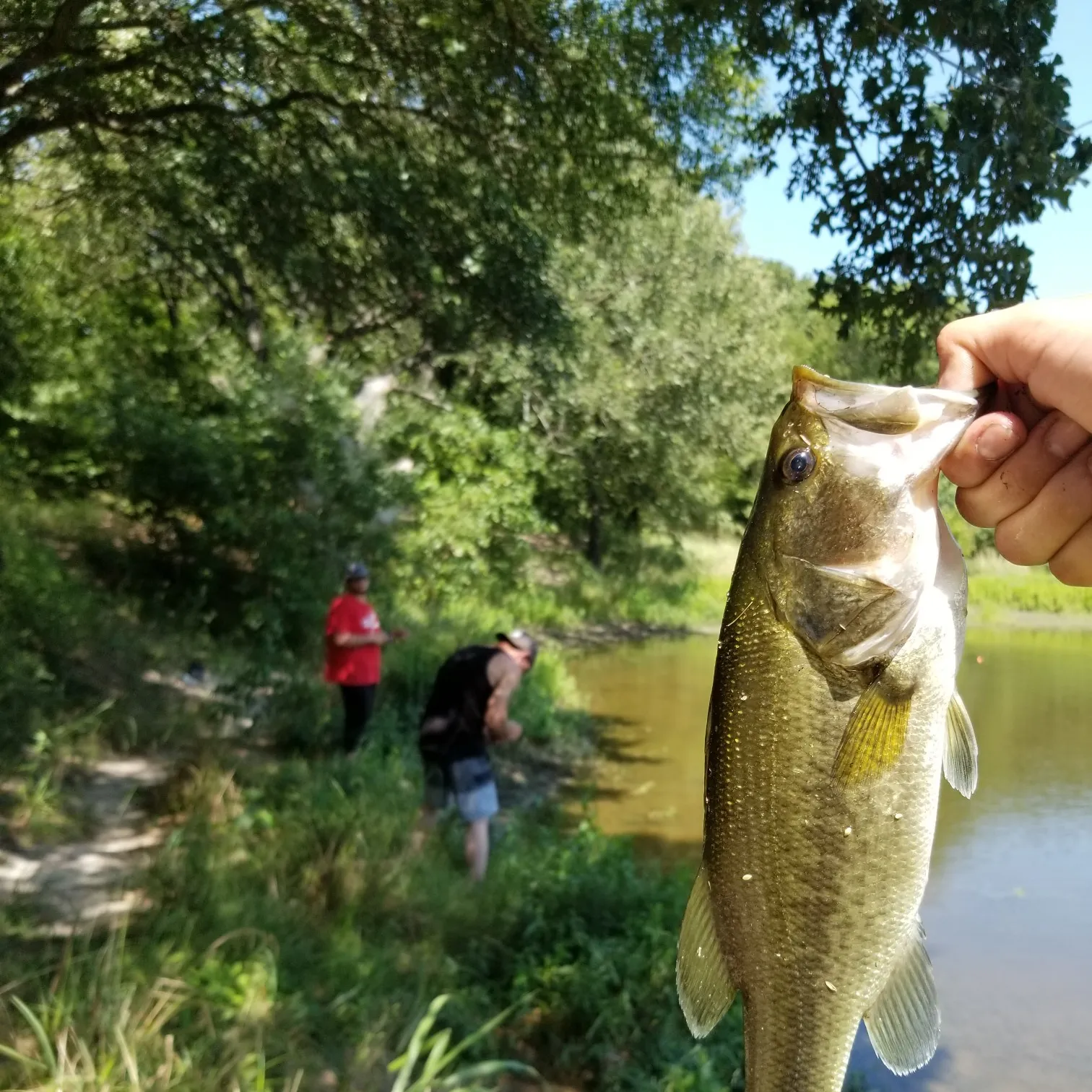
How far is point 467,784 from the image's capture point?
662cm

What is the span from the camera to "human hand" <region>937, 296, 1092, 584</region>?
1.74 metres

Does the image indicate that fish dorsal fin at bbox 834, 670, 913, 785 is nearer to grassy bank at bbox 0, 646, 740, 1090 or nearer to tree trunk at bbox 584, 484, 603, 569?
grassy bank at bbox 0, 646, 740, 1090

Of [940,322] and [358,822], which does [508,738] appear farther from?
[940,322]

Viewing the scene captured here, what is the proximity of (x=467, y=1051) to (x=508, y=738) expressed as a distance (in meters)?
2.12

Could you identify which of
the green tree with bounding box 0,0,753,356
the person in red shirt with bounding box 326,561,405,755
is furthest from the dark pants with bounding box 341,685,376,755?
the green tree with bounding box 0,0,753,356

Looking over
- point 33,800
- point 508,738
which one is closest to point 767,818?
point 508,738

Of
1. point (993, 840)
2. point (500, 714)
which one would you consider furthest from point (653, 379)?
point (500, 714)

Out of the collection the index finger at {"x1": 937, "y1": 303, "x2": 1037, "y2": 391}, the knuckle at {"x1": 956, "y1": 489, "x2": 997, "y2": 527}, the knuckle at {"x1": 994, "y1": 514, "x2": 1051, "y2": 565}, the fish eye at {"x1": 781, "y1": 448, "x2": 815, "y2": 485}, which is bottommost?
the knuckle at {"x1": 994, "y1": 514, "x2": 1051, "y2": 565}

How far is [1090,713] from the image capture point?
1483cm

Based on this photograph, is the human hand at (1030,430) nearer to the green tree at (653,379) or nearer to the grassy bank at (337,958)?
the grassy bank at (337,958)

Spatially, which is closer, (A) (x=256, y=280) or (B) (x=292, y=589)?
(B) (x=292, y=589)

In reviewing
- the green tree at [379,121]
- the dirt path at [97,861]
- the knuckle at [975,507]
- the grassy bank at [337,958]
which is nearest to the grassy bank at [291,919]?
the grassy bank at [337,958]

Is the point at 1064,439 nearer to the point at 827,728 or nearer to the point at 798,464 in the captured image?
the point at 798,464

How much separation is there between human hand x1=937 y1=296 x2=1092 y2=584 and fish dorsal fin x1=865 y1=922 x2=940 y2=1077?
0.79 meters
